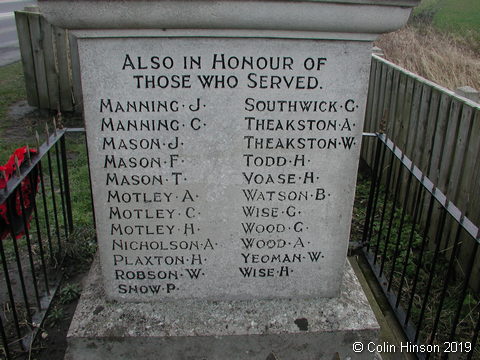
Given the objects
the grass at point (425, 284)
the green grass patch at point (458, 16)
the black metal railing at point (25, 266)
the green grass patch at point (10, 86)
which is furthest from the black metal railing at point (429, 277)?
the green grass patch at point (458, 16)

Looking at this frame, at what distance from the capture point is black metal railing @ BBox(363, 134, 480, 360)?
2588mm

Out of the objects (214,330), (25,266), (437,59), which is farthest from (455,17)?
(214,330)

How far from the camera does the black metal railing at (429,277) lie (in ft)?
8.49

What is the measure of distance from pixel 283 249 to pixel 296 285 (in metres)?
0.23

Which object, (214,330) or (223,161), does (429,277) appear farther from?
(223,161)

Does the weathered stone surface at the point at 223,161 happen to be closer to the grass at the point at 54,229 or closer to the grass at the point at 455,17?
the grass at the point at 54,229

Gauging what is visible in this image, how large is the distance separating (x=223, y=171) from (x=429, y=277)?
175 centimetres

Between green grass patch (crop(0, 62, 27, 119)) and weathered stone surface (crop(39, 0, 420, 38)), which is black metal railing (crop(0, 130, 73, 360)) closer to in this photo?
weathered stone surface (crop(39, 0, 420, 38))

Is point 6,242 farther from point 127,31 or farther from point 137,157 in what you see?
point 127,31

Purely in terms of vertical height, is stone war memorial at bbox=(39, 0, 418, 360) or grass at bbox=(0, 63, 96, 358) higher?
stone war memorial at bbox=(39, 0, 418, 360)

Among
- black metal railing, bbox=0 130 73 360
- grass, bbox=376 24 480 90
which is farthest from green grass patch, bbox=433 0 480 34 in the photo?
black metal railing, bbox=0 130 73 360

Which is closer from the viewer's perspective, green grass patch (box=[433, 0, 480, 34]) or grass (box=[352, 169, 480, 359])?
grass (box=[352, 169, 480, 359])

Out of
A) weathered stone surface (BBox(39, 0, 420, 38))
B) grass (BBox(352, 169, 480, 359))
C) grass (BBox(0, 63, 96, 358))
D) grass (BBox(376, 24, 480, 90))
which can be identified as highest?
weathered stone surface (BBox(39, 0, 420, 38))

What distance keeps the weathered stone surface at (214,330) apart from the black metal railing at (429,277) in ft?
1.78
